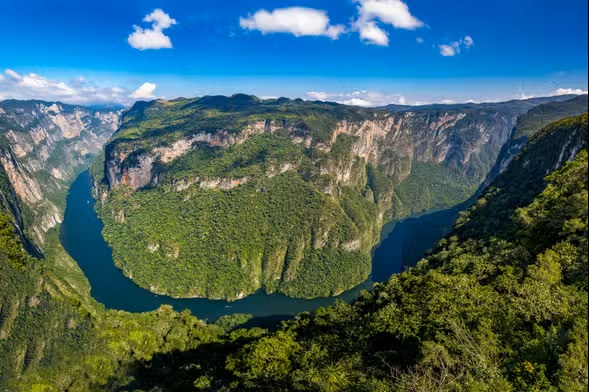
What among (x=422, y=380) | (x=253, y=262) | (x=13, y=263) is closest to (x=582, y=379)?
(x=422, y=380)

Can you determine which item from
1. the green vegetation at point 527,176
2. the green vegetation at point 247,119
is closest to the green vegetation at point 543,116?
the green vegetation at point 527,176

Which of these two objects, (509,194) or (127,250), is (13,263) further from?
(509,194)

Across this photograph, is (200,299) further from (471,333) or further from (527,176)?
(527,176)

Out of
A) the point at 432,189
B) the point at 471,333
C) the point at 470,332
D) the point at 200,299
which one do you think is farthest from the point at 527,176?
the point at 432,189

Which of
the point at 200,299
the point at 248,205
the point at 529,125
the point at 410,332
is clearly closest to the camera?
the point at 410,332

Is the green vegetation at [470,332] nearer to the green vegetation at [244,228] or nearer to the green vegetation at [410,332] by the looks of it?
the green vegetation at [410,332]

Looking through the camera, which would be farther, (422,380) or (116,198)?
(116,198)
